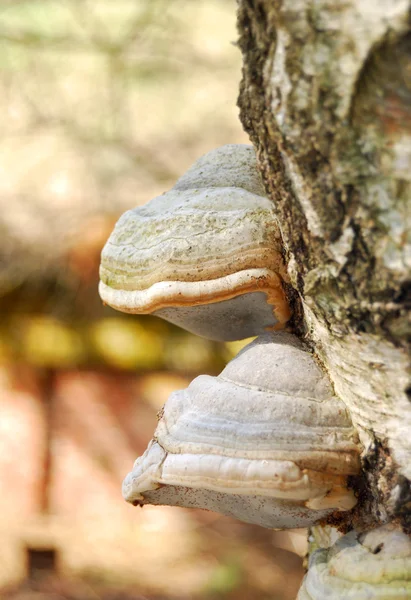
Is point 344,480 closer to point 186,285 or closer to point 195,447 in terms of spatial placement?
point 195,447

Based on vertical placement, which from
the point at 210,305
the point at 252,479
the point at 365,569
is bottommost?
the point at 365,569

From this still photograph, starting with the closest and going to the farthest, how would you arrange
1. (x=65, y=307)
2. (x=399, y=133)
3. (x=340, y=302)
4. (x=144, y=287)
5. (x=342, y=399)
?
(x=399, y=133)
(x=340, y=302)
(x=342, y=399)
(x=144, y=287)
(x=65, y=307)

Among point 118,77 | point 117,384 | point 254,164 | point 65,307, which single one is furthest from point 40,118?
point 254,164

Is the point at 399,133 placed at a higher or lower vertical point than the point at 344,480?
higher

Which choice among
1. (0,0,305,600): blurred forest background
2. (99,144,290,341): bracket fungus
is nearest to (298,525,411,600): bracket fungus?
(99,144,290,341): bracket fungus

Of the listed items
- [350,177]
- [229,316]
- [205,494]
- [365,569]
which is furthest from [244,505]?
[350,177]

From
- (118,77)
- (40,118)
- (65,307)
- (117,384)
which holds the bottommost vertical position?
(117,384)

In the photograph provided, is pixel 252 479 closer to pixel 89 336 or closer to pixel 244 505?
pixel 244 505
